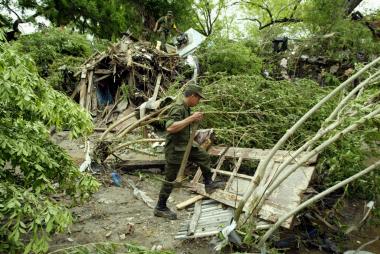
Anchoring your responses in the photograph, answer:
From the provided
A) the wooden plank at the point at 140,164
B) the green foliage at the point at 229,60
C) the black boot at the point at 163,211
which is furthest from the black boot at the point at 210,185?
the green foliage at the point at 229,60

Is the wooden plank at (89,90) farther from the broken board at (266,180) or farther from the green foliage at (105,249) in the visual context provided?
the green foliage at (105,249)

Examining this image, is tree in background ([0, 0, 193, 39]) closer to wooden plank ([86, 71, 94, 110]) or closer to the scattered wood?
wooden plank ([86, 71, 94, 110])

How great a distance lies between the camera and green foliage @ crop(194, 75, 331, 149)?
21.4 feet

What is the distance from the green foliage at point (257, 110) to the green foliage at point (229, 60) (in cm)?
263

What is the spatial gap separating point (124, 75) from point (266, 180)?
21.0 ft

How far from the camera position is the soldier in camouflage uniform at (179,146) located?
4727 millimetres

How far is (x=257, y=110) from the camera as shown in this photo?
6.71 metres

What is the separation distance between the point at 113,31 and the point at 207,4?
962 cm

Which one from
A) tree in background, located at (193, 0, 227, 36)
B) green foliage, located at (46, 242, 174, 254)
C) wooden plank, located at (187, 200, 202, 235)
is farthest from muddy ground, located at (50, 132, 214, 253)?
tree in background, located at (193, 0, 227, 36)

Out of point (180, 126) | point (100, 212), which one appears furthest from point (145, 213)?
point (180, 126)

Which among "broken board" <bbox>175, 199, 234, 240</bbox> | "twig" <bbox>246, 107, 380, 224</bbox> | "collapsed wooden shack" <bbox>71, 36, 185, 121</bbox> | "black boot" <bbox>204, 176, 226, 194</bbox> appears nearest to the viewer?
"twig" <bbox>246, 107, 380, 224</bbox>

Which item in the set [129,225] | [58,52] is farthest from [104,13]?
[129,225]

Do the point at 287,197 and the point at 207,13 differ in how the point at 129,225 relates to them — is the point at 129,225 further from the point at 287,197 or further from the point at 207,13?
the point at 207,13

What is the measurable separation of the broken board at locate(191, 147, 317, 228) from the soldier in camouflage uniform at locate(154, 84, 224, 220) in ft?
0.88
